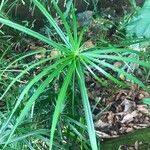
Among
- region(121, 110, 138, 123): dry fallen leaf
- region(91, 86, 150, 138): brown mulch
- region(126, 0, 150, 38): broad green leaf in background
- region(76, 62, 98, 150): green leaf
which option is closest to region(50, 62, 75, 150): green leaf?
region(76, 62, 98, 150): green leaf

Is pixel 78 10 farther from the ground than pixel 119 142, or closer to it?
farther from the ground

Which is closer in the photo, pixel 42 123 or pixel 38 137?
pixel 38 137

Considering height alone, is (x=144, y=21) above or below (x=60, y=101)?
above

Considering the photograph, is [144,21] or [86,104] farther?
[144,21]

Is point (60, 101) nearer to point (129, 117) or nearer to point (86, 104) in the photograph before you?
point (86, 104)

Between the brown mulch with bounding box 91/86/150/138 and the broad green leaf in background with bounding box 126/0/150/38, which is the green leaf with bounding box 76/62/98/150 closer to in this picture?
the broad green leaf in background with bounding box 126/0/150/38

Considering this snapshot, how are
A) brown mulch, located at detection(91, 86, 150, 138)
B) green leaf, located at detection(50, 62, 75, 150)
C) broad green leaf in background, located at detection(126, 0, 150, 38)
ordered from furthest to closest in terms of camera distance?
brown mulch, located at detection(91, 86, 150, 138) → broad green leaf in background, located at detection(126, 0, 150, 38) → green leaf, located at detection(50, 62, 75, 150)

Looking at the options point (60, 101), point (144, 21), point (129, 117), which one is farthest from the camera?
point (129, 117)

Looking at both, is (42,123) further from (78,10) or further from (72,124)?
(78,10)

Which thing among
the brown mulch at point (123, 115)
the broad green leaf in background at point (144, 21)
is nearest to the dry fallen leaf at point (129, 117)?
the brown mulch at point (123, 115)

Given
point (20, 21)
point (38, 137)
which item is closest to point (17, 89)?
point (38, 137)

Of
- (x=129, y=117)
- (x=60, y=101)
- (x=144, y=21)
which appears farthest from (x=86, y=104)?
(x=129, y=117)
